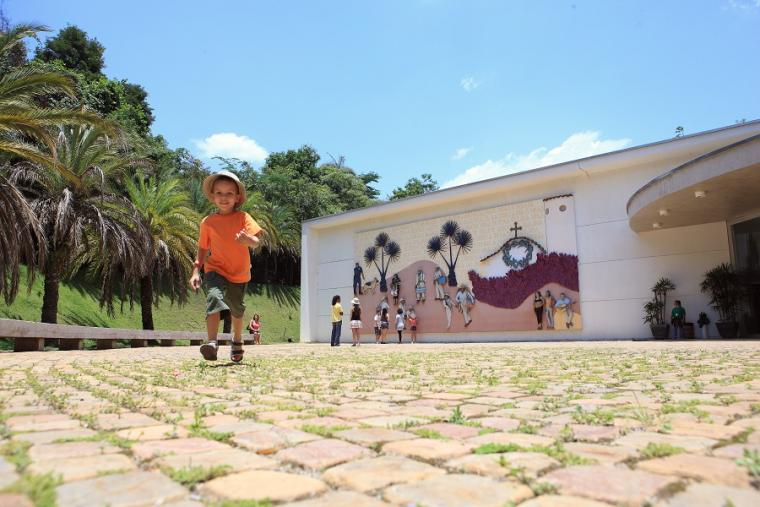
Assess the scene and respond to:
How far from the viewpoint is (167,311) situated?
25469 mm

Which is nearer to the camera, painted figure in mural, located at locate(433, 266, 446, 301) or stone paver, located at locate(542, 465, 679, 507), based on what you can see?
stone paver, located at locate(542, 465, 679, 507)

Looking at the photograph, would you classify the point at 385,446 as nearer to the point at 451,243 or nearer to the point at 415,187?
the point at 451,243

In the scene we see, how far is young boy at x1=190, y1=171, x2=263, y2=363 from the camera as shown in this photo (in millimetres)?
6137

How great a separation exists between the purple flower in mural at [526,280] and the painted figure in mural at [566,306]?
1.26 ft

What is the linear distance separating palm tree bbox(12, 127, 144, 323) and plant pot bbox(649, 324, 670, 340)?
627 inches

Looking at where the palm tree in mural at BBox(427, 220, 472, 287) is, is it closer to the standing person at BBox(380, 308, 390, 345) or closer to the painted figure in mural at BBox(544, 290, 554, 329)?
the standing person at BBox(380, 308, 390, 345)

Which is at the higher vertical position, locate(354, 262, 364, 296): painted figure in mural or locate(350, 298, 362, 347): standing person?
locate(354, 262, 364, 296): painted figure in mural

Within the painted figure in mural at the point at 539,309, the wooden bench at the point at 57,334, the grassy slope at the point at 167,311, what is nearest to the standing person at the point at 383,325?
the painted figure in mural at the point at 539,309

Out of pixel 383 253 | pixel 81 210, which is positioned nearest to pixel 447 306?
pixel 383 253

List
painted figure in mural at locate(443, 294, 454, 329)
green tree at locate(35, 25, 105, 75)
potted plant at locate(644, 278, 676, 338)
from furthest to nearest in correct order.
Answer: green tree at locate(35, 25, 105, 75), painted figure in mural at locate(443, 294, 454, 329), potted plant at locate(644, 278, 676, 338)

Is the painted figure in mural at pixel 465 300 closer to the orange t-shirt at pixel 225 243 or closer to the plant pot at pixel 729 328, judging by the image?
the plant pot at pixel 729 328

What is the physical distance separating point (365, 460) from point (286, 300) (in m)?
31.0

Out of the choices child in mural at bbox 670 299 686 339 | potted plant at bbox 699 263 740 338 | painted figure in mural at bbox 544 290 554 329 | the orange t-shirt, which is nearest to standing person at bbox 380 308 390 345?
painted figure in mural at bbox 544 290 554 329

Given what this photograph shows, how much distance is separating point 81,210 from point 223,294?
1241cm
